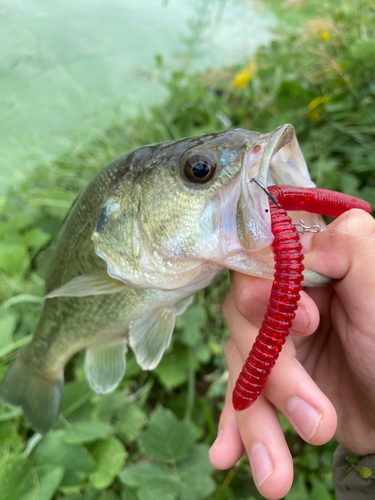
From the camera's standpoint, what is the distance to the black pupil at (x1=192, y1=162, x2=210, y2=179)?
0.68 m

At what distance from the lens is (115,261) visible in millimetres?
822

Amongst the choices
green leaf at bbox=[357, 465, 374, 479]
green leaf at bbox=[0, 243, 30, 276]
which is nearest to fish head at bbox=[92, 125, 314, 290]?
green leaf at bbox=[357, 465, 374, 479]

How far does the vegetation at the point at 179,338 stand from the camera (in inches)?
45.0

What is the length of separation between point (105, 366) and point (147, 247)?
0.59 metres

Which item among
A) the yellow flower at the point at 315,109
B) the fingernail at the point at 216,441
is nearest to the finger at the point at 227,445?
the fingernail at the point at 216,441

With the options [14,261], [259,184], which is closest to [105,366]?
[259,184]

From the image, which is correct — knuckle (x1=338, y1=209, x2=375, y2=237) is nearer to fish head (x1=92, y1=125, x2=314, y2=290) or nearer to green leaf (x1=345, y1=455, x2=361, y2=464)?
fish head (x1=92, y1=125, x2=314, y2=290)

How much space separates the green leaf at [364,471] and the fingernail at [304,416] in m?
0.35

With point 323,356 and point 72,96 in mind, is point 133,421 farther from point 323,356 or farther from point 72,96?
point 72,96

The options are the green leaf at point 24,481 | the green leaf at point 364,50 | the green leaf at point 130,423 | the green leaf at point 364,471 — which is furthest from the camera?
the green leaf at point 364,50

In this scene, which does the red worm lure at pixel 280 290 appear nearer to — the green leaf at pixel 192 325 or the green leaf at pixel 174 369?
→ the green leaf at pixel 192 325

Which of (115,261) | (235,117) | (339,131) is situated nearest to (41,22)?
(235,117)

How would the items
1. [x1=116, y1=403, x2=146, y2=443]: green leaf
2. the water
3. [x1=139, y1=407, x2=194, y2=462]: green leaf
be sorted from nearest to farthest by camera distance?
1. [x1=139, y1=407, x2=194, y2=462]: green leaf
2. [x1=116, y1=403, x2=146, y2=443]: green leaf
3. the water

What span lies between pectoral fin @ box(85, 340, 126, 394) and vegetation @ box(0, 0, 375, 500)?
0.23 meters
